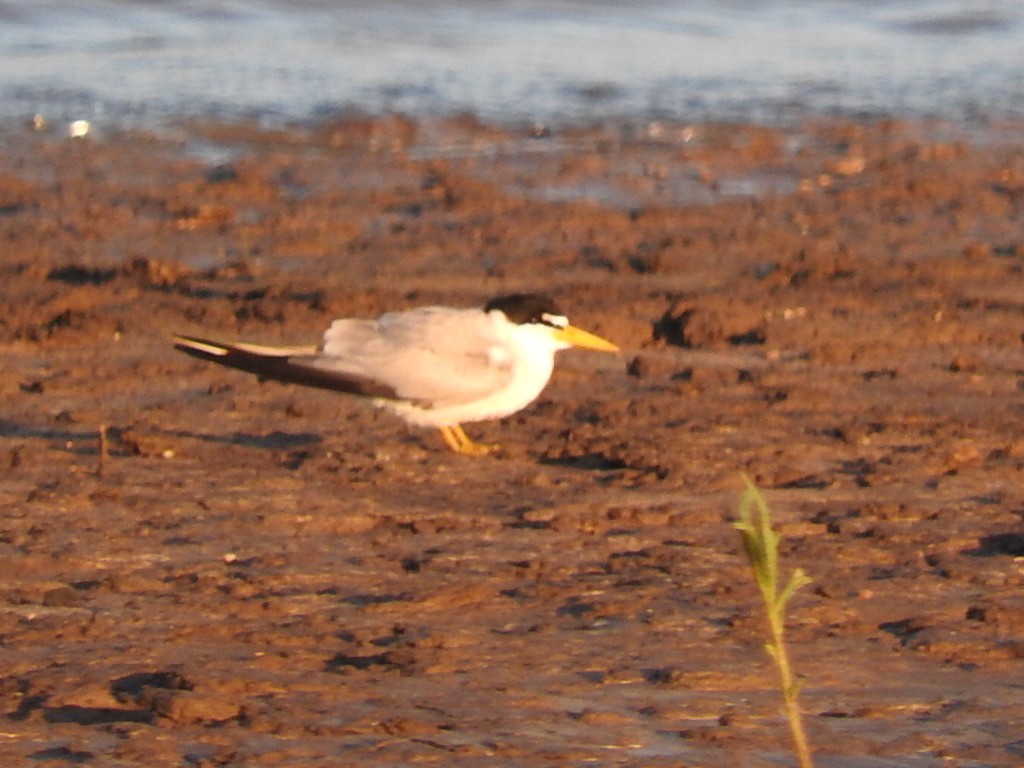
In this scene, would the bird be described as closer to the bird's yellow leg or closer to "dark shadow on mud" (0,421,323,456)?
the bird's yellow leg

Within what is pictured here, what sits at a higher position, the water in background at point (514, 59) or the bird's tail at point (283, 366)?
the water in background at point (514, 59)

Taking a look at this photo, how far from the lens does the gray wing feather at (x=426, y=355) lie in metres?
6.12

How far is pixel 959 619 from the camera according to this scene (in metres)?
4.87

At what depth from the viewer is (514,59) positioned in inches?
594

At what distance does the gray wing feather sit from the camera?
20.1 feet

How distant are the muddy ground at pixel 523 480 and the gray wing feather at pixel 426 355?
0.23m

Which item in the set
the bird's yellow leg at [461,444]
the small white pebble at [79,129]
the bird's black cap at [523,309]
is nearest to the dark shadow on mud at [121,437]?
the bird's yellow leg at [461,444]

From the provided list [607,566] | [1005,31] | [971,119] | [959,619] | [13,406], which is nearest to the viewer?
[959,619]

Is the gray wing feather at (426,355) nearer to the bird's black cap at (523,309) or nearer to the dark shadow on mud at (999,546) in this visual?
the bird's black cap at (523,309)

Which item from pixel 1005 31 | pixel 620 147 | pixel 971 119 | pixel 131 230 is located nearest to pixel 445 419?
pixel 131 230

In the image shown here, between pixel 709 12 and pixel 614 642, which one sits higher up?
pixel 709 12

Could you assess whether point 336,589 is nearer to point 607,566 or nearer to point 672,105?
point 607,566

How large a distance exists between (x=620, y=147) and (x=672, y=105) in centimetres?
166

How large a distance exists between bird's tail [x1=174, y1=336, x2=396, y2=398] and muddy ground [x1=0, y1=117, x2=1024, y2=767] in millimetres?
221
